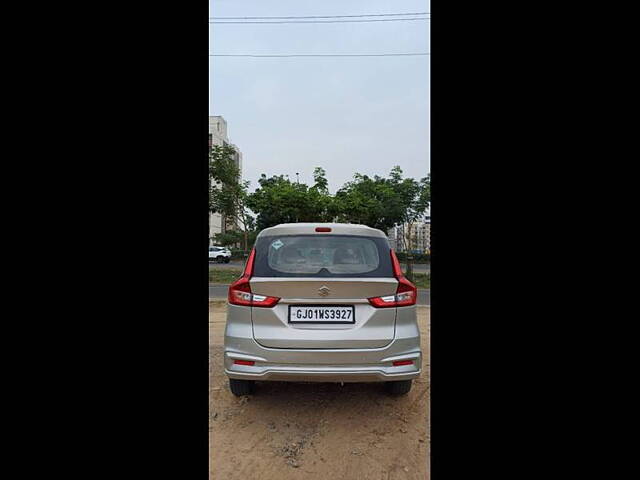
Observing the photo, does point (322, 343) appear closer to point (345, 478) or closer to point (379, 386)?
point (345, 478)

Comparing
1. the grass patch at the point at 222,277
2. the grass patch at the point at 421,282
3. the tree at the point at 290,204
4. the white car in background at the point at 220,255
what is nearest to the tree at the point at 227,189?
the tree at the point at 290,204

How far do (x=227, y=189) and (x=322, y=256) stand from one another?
1532cm

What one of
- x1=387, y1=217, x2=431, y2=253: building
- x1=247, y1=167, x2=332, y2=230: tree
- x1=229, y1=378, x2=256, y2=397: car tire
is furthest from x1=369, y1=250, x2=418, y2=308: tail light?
x1=387, y1=217, x2=431, y2=253: building

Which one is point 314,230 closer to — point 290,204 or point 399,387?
point 399,387

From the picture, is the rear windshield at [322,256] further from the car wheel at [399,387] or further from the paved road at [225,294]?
the paved road at [225,294]

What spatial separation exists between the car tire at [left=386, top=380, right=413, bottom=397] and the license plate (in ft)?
3.32

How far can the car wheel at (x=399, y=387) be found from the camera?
3.27m

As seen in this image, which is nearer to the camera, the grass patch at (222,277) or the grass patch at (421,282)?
the grass patch at (421,282)

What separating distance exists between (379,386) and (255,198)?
50.3ft

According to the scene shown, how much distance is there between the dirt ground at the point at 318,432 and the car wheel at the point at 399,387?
5cm

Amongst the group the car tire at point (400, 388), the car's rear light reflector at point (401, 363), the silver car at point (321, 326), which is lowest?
the car tire at point (400, 388)

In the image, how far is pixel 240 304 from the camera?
278 cm

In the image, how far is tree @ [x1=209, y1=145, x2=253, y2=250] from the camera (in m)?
17.2
